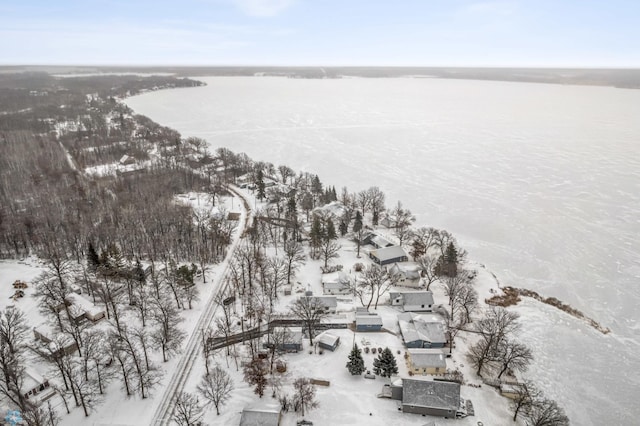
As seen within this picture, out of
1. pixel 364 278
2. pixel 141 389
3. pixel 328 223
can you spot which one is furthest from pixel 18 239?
pixel 364 278

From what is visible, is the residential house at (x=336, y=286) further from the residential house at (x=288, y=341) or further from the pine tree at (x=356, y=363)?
the pine tree at (x=356, y=363)

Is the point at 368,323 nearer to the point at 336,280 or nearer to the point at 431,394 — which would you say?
the point at 336,280

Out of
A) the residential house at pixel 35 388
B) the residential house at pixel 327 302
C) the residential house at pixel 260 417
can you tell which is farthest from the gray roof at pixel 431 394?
the residential house at pixel 35 388

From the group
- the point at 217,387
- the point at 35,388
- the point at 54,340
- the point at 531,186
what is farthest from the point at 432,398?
the point at 531,186

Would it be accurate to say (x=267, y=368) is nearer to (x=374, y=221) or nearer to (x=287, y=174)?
(x=374, y=221)

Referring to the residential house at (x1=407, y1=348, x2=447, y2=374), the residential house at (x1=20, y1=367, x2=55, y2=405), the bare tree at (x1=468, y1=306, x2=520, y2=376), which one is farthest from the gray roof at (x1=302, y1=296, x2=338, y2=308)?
the residential house at (x1=20, y1=367, x2=55, y2=405)

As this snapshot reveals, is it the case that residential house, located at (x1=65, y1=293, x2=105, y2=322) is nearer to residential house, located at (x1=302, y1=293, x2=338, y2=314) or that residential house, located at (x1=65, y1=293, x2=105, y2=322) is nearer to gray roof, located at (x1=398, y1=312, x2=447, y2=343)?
residential house, located at (x1=302, y1=293, x2=338, y2=314)
